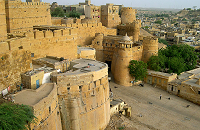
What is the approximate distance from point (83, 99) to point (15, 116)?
5692mm

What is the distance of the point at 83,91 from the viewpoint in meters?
14.1

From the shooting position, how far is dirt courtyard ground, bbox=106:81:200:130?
57.0 feet

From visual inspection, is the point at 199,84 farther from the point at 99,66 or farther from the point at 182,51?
the point at 99,66

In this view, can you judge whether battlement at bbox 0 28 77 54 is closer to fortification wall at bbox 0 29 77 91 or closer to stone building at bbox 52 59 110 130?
fortification wall at bbox 0 29 77 91

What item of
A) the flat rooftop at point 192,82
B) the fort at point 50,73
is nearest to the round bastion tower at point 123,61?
the fort at point 50,73

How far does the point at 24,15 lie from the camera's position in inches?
837

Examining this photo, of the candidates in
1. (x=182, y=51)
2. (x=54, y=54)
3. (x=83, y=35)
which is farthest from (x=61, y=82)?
(x=182, y=51)

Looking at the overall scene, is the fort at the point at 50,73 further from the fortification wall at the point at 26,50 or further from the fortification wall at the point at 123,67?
the fortification wall at the point at 123,67

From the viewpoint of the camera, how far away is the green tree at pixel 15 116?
8675 mm

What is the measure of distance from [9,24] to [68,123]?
36.2 feet

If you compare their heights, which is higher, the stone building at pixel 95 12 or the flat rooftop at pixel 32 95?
the stone building at pixel 95 12

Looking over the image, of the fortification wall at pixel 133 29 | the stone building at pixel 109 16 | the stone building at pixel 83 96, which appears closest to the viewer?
the stone building at pixel 83 96

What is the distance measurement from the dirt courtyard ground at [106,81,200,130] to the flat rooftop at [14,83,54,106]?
6.15m

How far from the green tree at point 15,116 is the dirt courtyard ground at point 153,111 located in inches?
308
